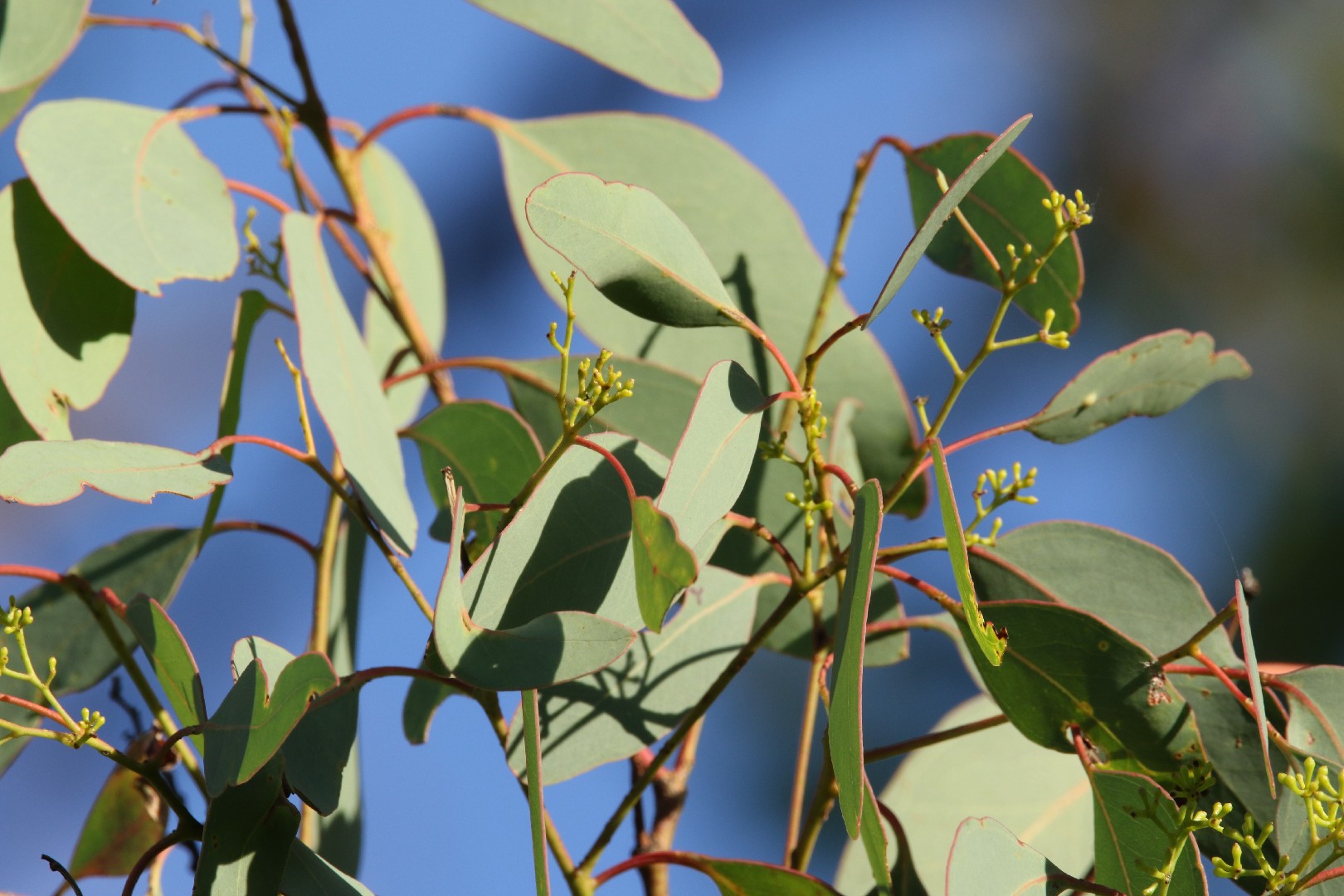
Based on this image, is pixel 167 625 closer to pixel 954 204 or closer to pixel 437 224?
pixel 954 204

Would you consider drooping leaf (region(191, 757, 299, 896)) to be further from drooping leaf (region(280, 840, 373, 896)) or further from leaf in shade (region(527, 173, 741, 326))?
leaf in shade (region(527, 173, 741, 326))

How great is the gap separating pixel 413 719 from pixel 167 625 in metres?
0.14

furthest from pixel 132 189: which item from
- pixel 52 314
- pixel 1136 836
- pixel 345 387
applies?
pixel 1136 836

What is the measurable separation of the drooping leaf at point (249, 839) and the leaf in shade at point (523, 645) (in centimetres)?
11

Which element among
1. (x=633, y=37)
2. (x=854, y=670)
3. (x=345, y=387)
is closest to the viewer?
(x=854, y=670)

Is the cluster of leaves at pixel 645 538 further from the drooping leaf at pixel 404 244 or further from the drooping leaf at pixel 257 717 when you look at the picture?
the drooping leaf at pixel 404 244

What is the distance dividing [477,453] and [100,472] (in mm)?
181

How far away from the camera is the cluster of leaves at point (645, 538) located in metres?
0.39

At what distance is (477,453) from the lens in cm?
55

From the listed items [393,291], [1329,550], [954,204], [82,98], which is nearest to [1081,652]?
[954,204]

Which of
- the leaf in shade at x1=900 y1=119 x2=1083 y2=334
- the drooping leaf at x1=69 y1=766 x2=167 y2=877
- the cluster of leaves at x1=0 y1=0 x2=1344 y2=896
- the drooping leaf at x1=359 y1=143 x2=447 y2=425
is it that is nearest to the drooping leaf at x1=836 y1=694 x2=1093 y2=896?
the cluster of leaves at x1=0 y1=0 x2=1344 y2=896

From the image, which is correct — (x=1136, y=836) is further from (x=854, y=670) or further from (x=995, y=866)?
(x=854, y=670)

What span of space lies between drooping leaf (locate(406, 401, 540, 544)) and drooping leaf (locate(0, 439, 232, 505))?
125mm

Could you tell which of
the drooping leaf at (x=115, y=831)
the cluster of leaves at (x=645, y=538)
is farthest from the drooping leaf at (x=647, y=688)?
the drooping leaf at (x=115, y=831)
